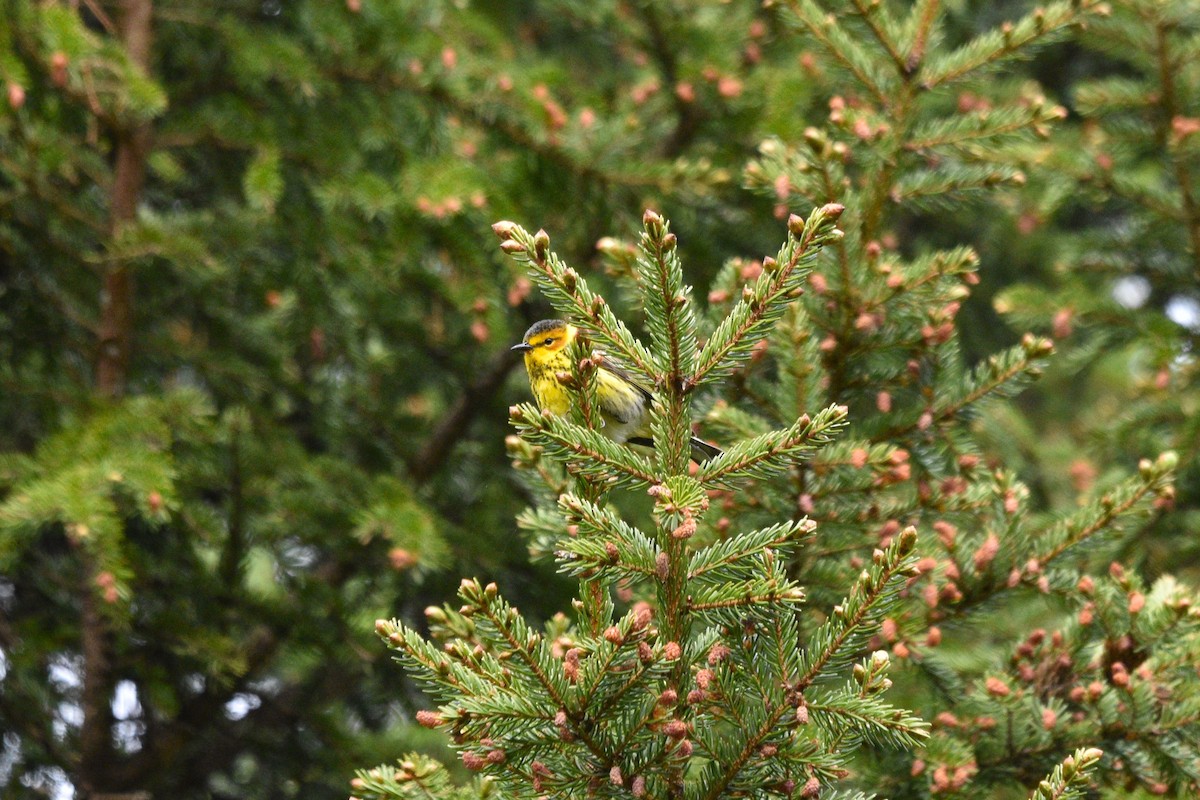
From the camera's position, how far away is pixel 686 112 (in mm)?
4867

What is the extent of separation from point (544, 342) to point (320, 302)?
1283 millimetres

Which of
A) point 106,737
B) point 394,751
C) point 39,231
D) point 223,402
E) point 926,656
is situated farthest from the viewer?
point 223,402

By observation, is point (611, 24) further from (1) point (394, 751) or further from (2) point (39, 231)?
(1) point (394, 751)

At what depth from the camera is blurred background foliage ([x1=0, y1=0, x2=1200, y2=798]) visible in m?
3.80

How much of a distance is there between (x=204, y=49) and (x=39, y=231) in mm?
1236

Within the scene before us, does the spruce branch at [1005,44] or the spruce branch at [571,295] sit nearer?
the spruce branch at [571,295]

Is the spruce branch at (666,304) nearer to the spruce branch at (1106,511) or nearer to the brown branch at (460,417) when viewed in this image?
the spruce branch at (1106,511)

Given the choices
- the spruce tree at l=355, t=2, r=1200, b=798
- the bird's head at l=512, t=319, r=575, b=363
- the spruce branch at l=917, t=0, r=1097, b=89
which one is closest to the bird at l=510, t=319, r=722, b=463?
the bird's head at l=512, t=319, r=575, b=363

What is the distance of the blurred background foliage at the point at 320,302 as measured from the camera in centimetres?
380


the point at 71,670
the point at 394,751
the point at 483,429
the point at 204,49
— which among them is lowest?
the point at 394,751

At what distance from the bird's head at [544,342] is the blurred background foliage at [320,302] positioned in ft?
0.93

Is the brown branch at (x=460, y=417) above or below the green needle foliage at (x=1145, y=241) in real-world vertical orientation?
below

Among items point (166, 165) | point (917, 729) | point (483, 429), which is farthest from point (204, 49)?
point (917, 729)

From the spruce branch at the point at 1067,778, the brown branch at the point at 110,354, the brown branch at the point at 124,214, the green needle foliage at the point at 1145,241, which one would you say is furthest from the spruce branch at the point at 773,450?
the brown branch at the point at 124,214
